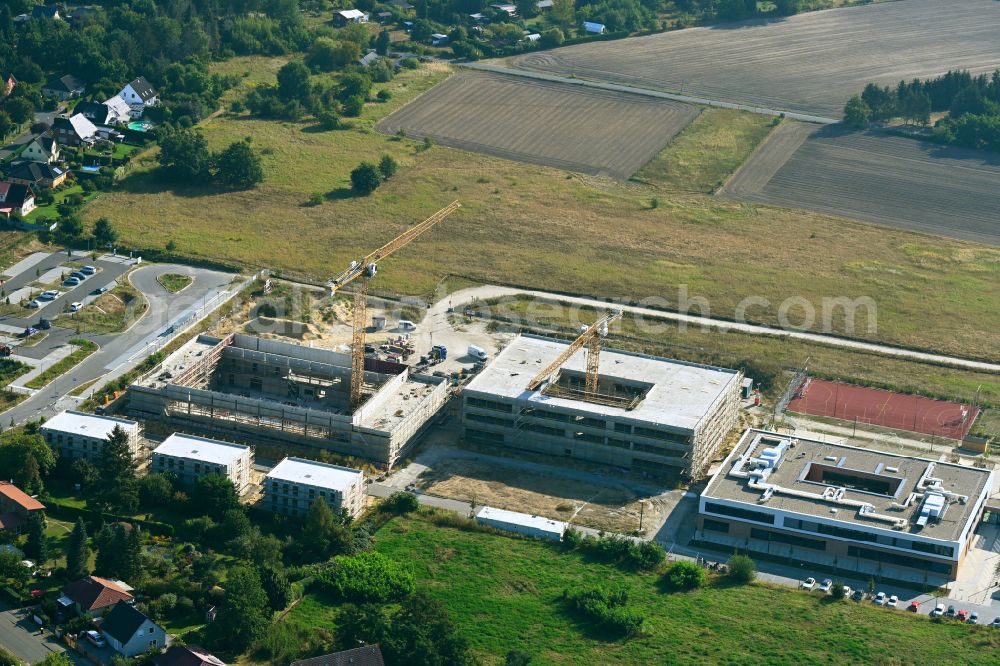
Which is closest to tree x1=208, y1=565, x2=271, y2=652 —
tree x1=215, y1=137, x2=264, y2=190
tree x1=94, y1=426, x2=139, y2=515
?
tree x1=94, y1=426, x2=139, y2=515

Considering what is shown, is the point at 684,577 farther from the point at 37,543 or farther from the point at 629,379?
the point at 37,543

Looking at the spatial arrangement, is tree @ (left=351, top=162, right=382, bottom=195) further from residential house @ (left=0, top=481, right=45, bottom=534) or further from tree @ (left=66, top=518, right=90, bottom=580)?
tree @ (left=66, top=518, right=90, bottom=580)

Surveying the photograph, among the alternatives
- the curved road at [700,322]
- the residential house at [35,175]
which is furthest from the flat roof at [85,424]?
the residential house at [35,175]

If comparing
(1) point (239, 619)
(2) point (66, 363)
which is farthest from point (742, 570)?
(2) point (66, 363)

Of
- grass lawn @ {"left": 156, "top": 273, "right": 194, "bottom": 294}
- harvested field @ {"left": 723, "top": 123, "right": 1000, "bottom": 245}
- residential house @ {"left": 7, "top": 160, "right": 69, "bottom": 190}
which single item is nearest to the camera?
grass lawn @ {"left": 156, "top": 273, "right": 194, "bottom": 294}

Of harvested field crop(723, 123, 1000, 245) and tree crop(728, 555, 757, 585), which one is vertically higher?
harvested field crop(723, 123, 1000, 245)

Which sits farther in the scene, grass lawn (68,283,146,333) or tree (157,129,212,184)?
tree (157,129,212,184)

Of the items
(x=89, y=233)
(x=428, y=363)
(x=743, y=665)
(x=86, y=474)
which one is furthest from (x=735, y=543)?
(x=89, y=233)

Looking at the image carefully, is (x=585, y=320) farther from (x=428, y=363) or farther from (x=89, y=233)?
(x=89, y=233)
